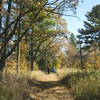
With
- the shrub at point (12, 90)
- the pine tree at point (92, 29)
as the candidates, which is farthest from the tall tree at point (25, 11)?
the pine tree at point (92, 29)

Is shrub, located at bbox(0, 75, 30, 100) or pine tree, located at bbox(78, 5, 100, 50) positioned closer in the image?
shrub, located at bbox(0, 75, 30, 100)

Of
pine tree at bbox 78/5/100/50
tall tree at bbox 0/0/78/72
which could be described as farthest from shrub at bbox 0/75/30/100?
pine tree at bbox 78/5/100/50

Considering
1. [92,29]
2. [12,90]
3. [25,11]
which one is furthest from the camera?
[92,29]

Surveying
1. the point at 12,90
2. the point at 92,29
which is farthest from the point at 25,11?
the point at 92,29

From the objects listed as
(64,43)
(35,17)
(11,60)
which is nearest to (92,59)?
(64,43)

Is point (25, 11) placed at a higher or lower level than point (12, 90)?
higher

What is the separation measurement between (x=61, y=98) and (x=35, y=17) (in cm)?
590

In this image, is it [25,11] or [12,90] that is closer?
[12,90]

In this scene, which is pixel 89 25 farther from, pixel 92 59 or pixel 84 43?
pixel 92 59

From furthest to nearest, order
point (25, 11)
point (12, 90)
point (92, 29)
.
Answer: point (92, 29) < point (25, 11) < point (12, 90)

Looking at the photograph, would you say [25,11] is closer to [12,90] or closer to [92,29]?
[12,90]

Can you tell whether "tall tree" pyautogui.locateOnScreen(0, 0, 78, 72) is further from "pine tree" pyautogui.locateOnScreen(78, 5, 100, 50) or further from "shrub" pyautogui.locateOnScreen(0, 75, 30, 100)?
"pine tree" pyautogui.locateOnScreen(78, 5, 100, 50)

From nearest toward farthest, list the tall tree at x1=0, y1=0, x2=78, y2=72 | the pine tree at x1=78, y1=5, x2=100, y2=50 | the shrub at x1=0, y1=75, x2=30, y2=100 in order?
the shrub at x1=0, y1=75, x2=30, y2=100 → the tall tree at x1=0, y1=0, x2=78, y2=72 → the pine tree at x1=78, y1=5, x2=100, y2=50

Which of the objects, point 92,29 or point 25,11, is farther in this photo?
point 92,29
